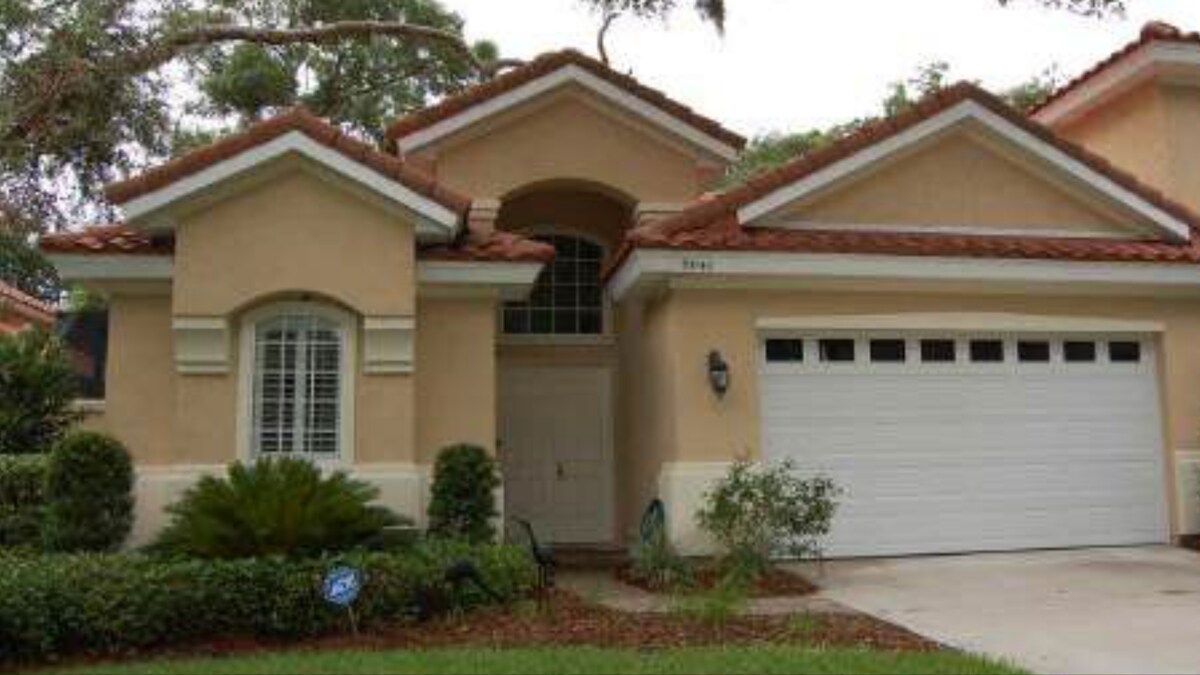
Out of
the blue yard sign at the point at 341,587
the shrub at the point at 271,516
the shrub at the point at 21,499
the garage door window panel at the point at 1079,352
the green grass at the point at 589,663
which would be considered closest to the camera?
the green grass at the point at 589,663

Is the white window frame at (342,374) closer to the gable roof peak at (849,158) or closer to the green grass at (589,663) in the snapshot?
the gable roof peak at (849,158)

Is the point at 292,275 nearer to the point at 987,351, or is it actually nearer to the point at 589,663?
the point at 589,663

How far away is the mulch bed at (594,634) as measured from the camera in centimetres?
872

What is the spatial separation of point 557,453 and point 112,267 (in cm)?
597

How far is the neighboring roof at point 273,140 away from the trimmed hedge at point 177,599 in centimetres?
381

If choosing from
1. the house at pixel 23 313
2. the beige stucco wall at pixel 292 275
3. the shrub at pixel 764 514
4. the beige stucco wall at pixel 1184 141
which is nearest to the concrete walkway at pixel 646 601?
the shrub at pixel 764 514

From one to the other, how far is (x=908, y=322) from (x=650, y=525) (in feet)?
11.9

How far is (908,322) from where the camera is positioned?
541 inches

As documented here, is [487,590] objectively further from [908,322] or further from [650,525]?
[908,322]

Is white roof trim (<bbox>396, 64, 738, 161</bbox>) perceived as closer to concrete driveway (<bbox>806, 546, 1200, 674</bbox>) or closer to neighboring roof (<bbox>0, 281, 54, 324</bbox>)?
concrete driveway (<bbox>806, 546, 1200, 674</bbox>)

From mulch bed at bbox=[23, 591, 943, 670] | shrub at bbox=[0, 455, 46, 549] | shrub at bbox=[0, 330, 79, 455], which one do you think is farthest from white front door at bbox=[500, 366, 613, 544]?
mulch bed at bbox=[23, 591, 943, 670]

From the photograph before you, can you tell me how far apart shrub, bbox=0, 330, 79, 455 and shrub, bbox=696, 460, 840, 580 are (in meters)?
7.24

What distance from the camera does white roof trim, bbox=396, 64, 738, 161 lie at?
15156 millimetres

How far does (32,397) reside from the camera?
14.0 m
